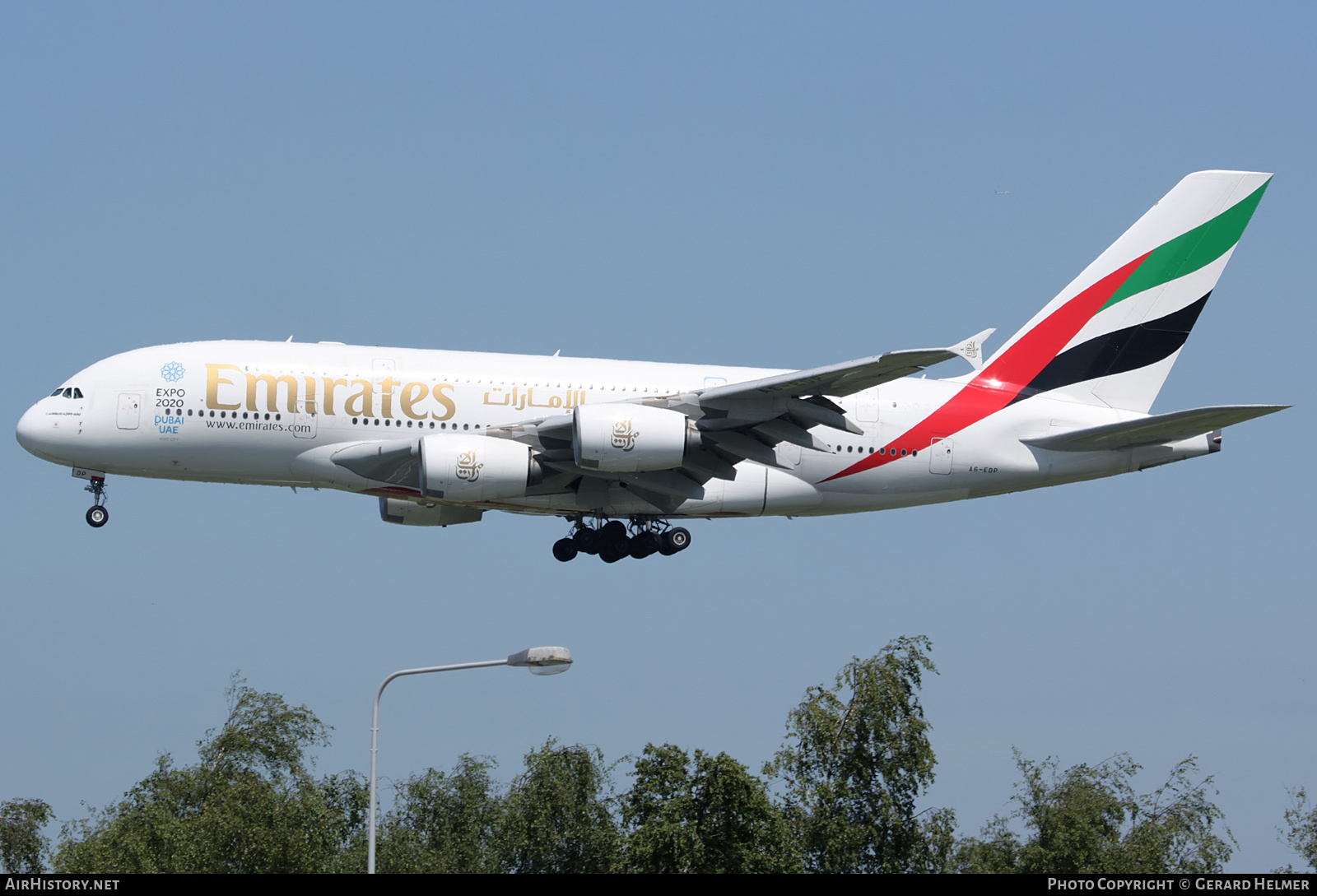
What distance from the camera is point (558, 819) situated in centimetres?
4466

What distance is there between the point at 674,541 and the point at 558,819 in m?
8.40

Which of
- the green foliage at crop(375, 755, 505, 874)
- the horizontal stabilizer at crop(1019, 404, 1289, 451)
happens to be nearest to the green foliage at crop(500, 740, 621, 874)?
the green foliage at crop(375, 755, 505, 874)

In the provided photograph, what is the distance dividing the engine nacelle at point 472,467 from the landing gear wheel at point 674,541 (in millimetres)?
5111

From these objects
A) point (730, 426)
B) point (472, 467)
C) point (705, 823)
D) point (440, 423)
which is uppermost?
point (440, 423)

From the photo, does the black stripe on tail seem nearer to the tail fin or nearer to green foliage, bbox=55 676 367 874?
the tail fin

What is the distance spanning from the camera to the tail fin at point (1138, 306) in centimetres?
4506

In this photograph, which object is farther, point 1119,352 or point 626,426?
point 1119,352

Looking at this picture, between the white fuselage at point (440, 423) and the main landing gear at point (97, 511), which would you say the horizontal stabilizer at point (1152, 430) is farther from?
the main landing gear at point (97, 511)

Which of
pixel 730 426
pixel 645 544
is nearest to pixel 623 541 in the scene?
pixel 645 544

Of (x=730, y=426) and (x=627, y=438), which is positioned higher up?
(x=730, y=426)

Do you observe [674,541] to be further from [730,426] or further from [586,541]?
[730,426]

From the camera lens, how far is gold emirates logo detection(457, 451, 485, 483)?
1522 inches

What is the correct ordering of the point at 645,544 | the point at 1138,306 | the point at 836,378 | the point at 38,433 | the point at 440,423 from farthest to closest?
the point at 1138,306 < the point at 645,544 < the point at 440,423 < the point at 38,433 < the point at 836,378
